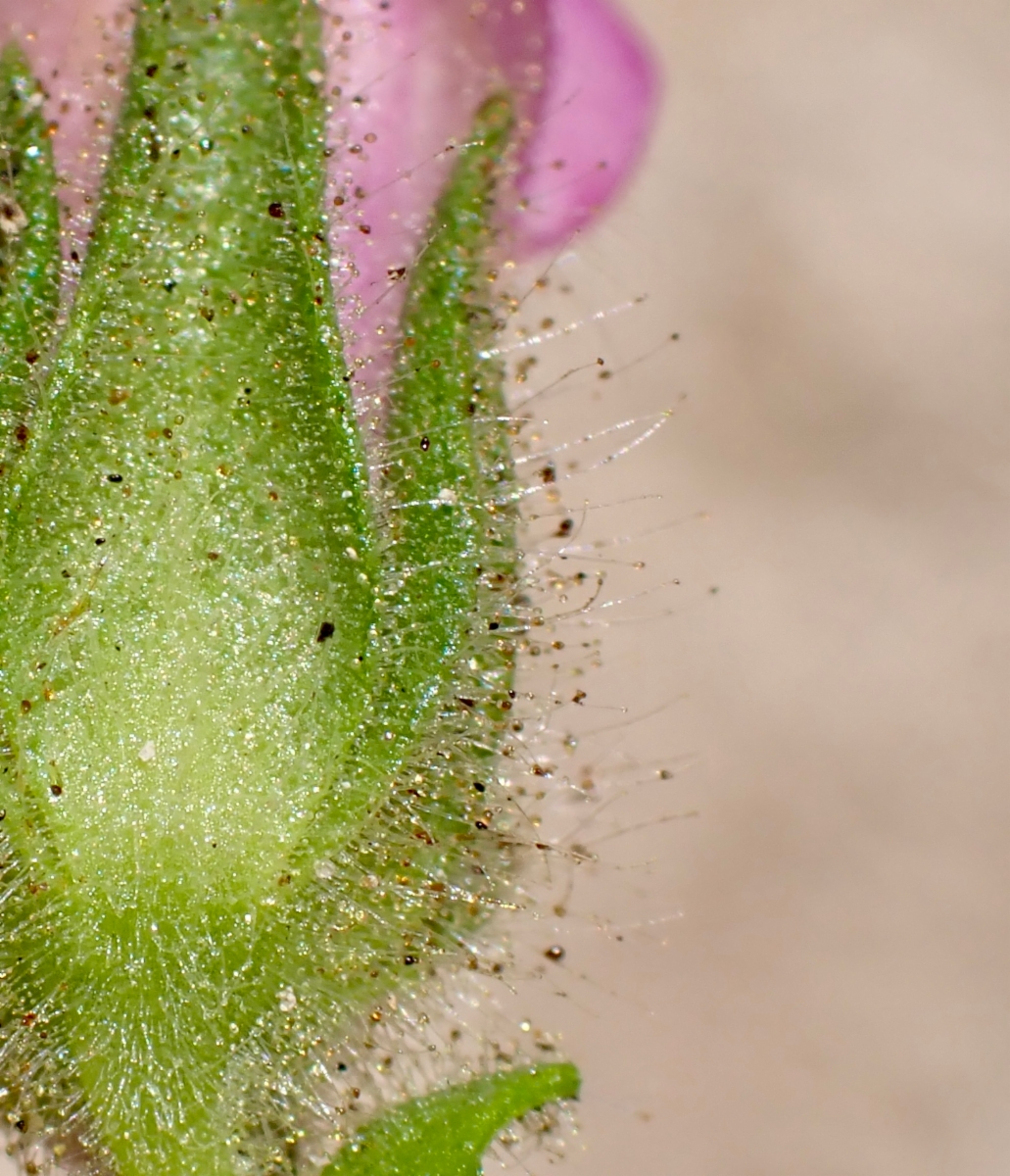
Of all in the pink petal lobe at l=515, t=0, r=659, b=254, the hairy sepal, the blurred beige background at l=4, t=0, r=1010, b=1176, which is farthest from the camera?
the blurred beige background at l=4, t=0, r=1010, b=1176

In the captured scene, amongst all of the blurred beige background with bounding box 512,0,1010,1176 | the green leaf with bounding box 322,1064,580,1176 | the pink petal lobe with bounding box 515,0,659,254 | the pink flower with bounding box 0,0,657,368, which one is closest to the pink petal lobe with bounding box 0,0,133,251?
the pink flower with bounding box 0,0,657,368

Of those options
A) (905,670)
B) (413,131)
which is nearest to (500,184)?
(413,131)

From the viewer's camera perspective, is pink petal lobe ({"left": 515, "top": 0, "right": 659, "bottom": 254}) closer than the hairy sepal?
No

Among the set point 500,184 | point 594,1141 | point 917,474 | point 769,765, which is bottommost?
point 594,1141

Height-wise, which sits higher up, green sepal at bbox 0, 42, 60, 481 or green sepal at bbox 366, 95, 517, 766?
green sepal at bbox 0, 42, 60, 481

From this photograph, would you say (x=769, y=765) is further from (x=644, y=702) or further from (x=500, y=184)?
(x=500, y=184)

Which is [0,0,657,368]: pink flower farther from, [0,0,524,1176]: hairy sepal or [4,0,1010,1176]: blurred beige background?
[4,0,1010,1176]: blurred beige background

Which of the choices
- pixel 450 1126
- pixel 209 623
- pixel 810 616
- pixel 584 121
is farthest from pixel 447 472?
pixel 810 616
